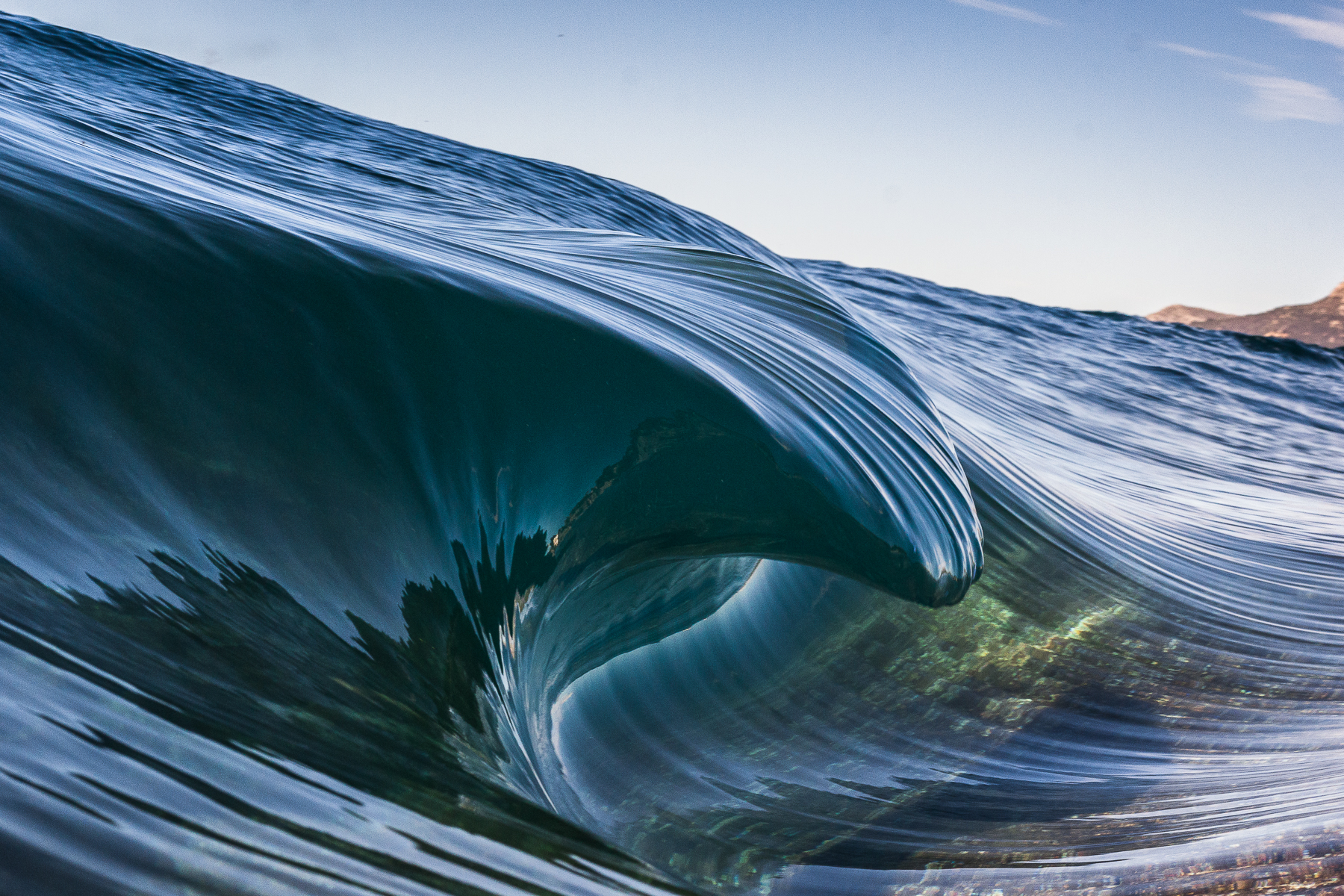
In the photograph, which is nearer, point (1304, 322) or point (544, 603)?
point (544, 603)

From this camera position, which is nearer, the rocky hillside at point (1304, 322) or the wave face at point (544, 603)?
the wave face at point (544, 603)

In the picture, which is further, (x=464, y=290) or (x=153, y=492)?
(x=464, y=290)

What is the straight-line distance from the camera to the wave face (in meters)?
0.71

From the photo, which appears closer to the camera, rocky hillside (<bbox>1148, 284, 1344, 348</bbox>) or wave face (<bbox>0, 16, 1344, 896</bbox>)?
wave face (<bbox>0, 16, 1344, 896</bbox>)

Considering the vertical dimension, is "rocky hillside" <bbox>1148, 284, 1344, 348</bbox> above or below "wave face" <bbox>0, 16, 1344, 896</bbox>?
above

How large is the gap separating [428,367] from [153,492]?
44 centimetres

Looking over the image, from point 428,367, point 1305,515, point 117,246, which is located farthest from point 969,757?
point 1305,515

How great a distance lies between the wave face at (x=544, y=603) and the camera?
709 millimetres

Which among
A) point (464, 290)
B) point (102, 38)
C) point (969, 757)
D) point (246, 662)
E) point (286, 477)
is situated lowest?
point (969, 757)

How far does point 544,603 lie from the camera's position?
1.32 m

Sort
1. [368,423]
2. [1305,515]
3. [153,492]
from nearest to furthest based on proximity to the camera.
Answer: [153,492] < [368,423] < [1305,515]

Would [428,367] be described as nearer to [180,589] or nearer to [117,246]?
[117,246]

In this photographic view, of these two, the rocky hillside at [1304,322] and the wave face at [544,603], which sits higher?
the rocky hillside at [1304,322]

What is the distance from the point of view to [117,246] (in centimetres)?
130
